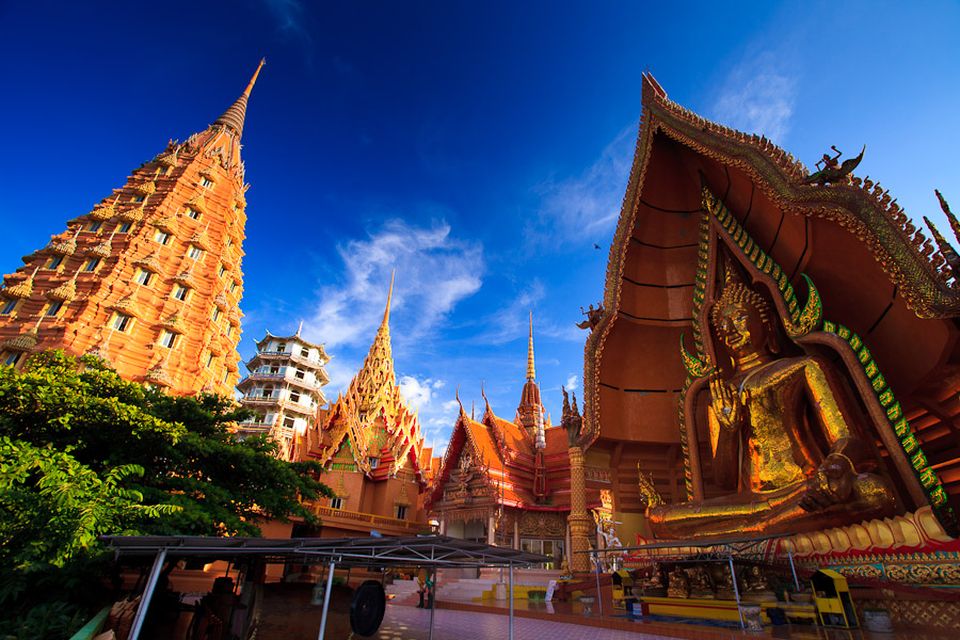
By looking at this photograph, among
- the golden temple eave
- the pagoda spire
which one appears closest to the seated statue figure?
the golden temple eave

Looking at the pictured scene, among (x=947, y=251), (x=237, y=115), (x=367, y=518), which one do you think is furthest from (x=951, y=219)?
(x=237, y=115)

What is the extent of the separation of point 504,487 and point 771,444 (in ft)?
39.6

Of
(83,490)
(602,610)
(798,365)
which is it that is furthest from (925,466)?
(83,490)

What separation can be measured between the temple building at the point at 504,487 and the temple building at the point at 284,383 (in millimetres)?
23834

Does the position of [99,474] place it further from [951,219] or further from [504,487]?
[504,487]

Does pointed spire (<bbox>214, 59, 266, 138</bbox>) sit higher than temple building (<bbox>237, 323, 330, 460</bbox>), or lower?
higher

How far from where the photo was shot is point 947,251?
4695 millimetres

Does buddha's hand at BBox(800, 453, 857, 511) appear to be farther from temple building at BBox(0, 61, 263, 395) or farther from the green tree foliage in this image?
temple building at BBox(0, 61, 263, 395)

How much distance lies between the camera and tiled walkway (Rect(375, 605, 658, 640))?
19.2 ft

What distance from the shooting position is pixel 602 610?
746 centimetres

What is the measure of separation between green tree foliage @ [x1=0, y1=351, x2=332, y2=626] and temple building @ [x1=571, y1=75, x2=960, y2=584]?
631 cm

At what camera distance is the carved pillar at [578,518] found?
8.14 metres

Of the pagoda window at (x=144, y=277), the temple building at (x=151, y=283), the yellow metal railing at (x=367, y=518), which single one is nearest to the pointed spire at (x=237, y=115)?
the temple building at (x=151, y=283)

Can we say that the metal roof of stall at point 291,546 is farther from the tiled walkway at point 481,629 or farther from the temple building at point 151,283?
the temple building at point 151,283
